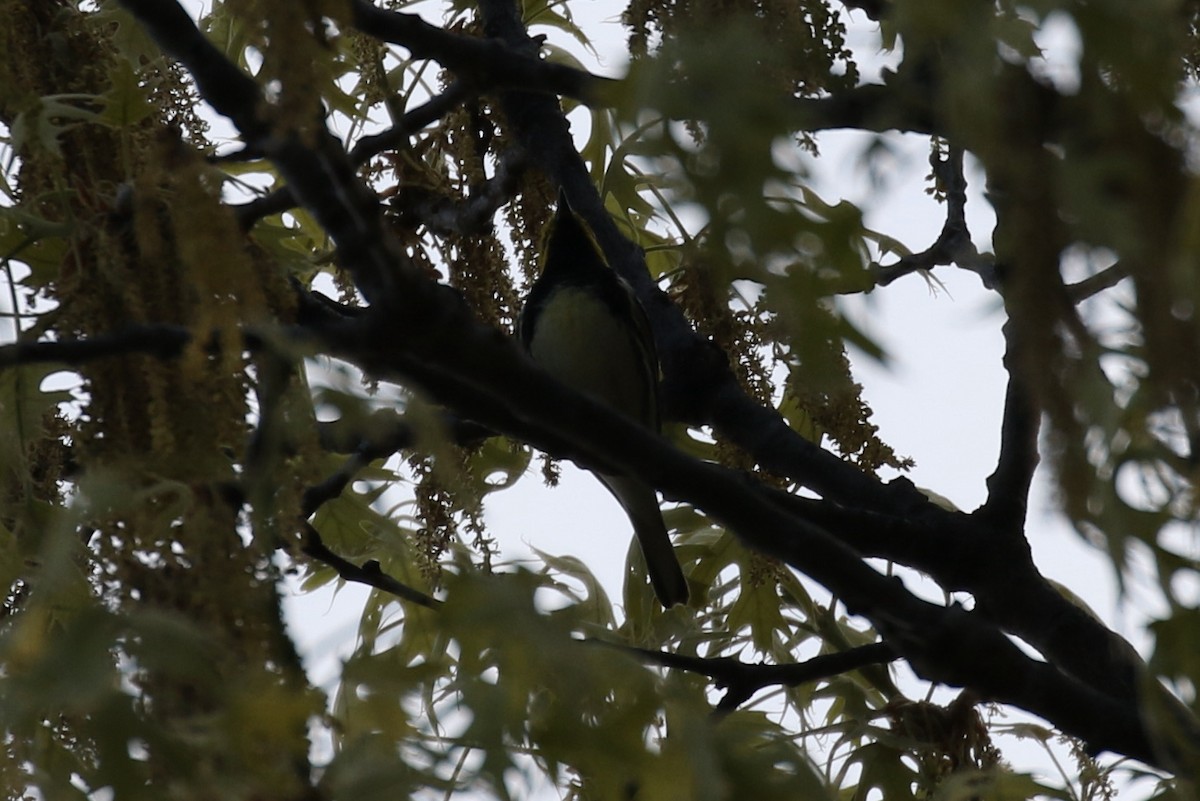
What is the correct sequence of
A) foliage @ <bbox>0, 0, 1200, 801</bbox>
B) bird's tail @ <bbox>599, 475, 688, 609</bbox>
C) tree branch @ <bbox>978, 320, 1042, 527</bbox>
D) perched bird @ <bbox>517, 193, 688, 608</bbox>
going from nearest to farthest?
foliage @ <bbox>0, 0, 1200, 801</bbox> < tree branch @ <bbox>978, 320, 1042, 527</bbox> < bird's tail @ <bbox>599, 475, 688, 609</bbox> < perched bird @ <bbox>517, 193, 688, 608</bbox>

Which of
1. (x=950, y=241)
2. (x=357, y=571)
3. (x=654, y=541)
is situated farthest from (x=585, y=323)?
(x=357, y=571)

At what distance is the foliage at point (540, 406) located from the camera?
685mm

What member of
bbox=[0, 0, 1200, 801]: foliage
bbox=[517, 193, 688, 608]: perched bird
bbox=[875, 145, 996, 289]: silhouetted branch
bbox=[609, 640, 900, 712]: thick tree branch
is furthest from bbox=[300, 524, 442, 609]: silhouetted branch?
bbox=[517, 193, 688, 608]: perched bird

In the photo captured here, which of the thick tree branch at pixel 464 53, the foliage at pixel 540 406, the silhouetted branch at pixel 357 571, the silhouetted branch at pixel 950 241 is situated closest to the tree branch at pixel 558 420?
the foliage at pixel 540 406

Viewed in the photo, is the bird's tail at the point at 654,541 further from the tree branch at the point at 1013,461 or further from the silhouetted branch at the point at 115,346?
the silhouetted branch at the point at 115,346

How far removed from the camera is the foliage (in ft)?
2.25

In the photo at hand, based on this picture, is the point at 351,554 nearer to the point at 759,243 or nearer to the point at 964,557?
the point at 964,557

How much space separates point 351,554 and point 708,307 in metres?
0.84

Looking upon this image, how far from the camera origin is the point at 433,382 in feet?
4.54

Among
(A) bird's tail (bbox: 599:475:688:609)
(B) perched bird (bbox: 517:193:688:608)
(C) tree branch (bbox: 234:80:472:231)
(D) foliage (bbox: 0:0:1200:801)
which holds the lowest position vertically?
(D) foliage (bbox: 0:0:1200:801)

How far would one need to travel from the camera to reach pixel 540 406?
133cm

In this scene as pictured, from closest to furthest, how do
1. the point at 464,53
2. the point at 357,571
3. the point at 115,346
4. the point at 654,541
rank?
1. the point at 115,346
2. the point at 464,53
3. the point at 357,571
4. the point at 654,541

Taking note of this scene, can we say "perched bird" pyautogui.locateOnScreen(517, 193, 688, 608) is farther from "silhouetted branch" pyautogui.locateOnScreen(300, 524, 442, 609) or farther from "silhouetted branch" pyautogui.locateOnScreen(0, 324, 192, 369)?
"silhouetted branch" pyautogui.locateOnScreen(0, 324, 192, 369)

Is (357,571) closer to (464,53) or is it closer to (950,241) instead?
(464,53)
